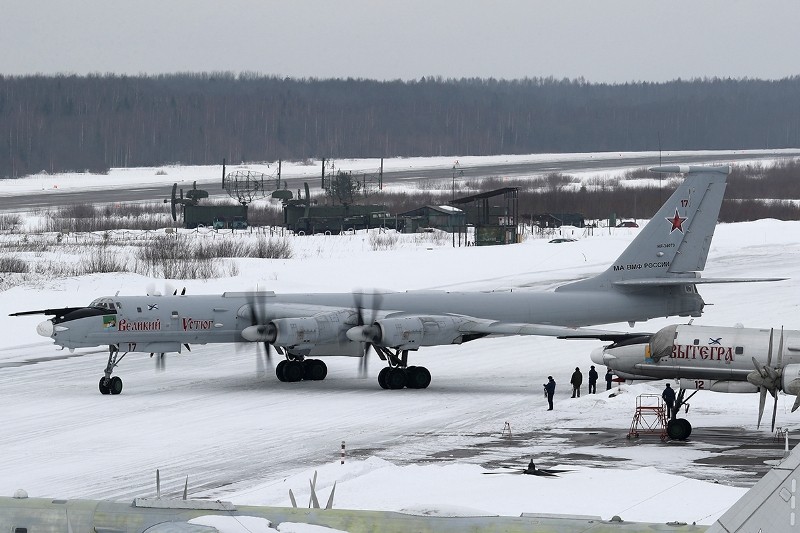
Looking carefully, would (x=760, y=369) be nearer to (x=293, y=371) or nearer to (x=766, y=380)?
(x=766, y=380)

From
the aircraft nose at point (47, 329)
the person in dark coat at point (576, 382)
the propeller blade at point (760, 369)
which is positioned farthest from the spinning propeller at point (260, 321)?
the propeller blade at point (760, 369)

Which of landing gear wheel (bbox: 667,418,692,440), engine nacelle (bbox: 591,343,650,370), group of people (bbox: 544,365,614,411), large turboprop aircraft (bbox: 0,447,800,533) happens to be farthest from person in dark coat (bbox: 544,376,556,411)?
large turboprop aircraft (bbox: 0,447,800,533)

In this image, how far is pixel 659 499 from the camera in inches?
984

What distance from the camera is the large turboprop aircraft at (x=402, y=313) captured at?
39.7 metres

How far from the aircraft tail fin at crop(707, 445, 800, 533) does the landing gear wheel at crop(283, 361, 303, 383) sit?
93.0 ft

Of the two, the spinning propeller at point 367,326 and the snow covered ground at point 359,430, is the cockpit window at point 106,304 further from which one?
the spinning propeller at point 367,326

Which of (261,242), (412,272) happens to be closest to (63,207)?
(261,242)

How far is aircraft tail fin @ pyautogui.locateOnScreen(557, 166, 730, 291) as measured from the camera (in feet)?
A: 144

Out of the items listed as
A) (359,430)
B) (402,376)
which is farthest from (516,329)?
(359,430)

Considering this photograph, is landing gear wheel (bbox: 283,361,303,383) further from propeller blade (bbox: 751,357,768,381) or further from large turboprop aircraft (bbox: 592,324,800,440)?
propeller blade (bbox: 751,357,768,381)

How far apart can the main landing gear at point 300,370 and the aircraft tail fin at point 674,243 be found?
9.38 meters

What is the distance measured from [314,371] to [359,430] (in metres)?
9.17

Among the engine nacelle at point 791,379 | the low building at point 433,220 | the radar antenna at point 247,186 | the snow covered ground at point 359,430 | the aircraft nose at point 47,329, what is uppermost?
the radar antenna at point 247,186

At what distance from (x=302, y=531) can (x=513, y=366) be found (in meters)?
29.7
